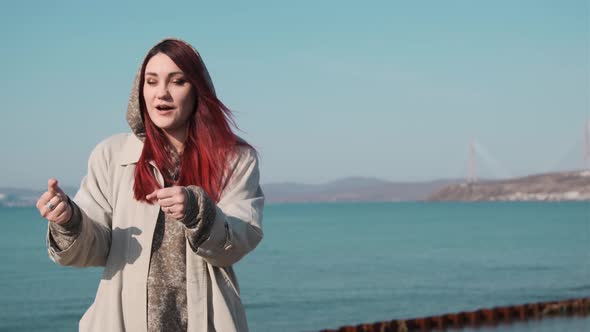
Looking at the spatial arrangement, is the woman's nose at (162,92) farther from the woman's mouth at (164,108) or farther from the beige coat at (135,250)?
the beige coat at (135,250)

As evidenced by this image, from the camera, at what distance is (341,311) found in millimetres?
26359

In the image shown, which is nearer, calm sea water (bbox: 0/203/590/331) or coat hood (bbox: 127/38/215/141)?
coat hood (bbox: 127/38/215/141)

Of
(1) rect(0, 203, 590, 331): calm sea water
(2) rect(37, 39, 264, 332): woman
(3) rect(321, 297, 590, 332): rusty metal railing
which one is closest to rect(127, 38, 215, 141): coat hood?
(2) rect(37, 39, 264, 332): woman

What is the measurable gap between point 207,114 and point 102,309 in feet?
2.26

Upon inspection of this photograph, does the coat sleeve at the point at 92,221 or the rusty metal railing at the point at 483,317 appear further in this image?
the rusty metal railing at the point at 483,317

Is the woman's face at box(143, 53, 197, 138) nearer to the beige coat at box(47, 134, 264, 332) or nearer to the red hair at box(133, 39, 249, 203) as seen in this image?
the red hair at box(133, 39, 249, 203)

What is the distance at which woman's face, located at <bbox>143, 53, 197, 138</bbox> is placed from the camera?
8.86ft

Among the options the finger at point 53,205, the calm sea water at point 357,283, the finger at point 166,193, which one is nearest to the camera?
the finger at point 166,193

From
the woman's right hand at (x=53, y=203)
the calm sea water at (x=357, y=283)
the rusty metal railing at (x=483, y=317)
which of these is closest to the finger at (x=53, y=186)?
the woman's right hand at (x=53, y=203)

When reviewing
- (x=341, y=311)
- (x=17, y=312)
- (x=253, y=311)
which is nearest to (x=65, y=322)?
(x=17, y=312)

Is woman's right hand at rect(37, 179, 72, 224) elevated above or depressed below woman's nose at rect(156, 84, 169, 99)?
below

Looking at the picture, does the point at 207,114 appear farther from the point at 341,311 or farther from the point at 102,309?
the point at 341,311

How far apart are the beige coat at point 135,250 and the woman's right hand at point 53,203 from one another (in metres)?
0.12

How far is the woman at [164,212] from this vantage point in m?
2.59
